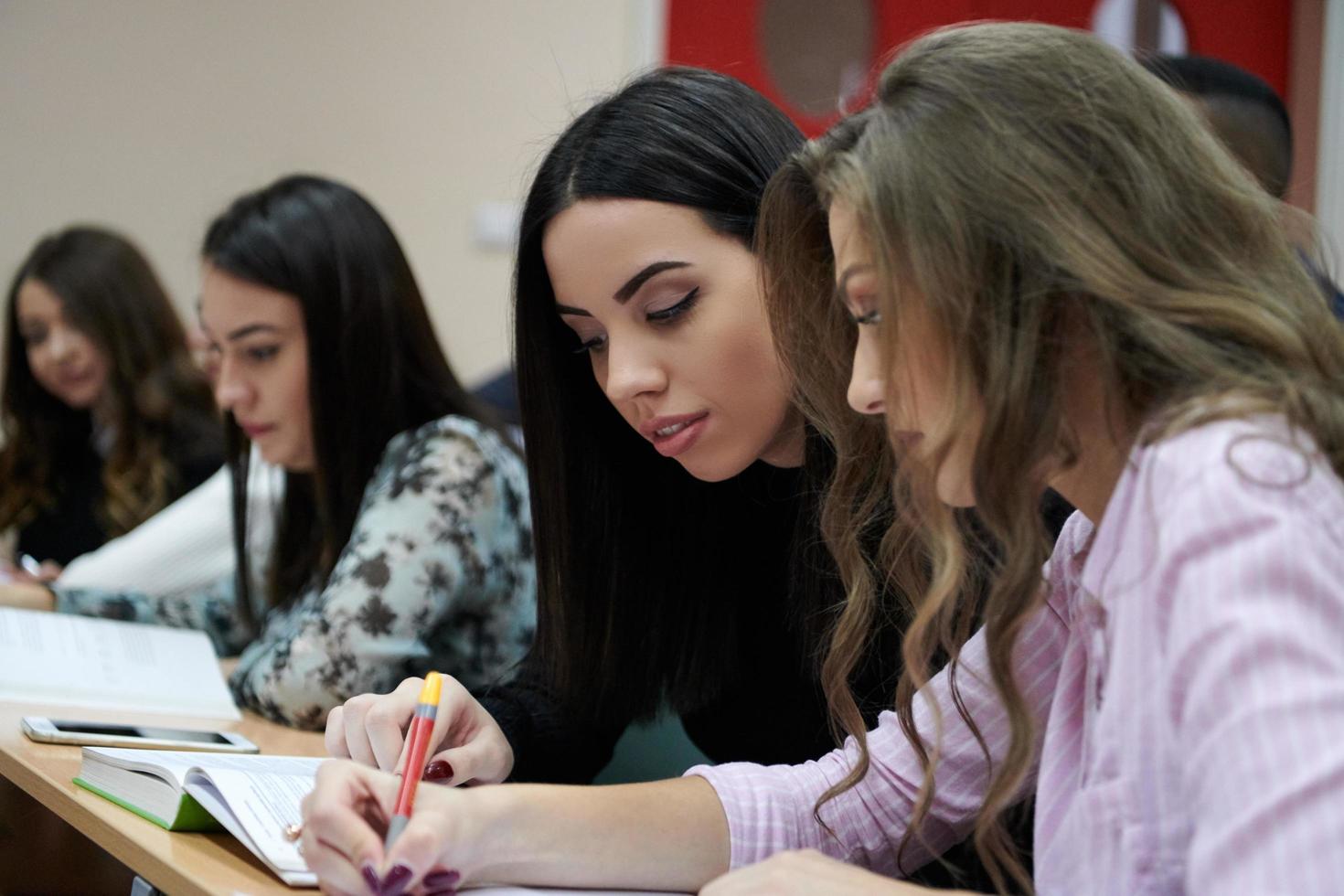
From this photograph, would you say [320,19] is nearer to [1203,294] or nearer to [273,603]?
[273,603]

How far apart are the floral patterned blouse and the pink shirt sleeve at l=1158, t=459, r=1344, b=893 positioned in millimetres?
996

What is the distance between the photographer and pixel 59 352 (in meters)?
2.94

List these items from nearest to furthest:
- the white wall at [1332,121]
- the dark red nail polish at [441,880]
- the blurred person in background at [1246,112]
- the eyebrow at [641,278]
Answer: the dark red nail polish at [441,880], the eyebrow at [641,278], the blurred person in background at [1246,112], the white wall at [1332,121]

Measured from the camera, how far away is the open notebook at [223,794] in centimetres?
90

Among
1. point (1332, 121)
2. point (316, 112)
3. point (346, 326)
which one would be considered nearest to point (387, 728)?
point (346, 326)

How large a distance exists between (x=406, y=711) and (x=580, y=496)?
1.17 ft

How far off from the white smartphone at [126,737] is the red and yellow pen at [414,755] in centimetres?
46

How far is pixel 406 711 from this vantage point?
3.56ft

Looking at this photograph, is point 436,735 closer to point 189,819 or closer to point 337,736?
point 337,736

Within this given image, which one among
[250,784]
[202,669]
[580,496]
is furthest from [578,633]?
[202,669]

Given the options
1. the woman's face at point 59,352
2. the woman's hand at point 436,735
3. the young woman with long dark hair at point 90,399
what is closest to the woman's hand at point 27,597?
the young woman with long dark hair at point 90,399

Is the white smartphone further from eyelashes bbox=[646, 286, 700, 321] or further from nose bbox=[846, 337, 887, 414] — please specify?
nose bbox=[846, 337, 887, 414]

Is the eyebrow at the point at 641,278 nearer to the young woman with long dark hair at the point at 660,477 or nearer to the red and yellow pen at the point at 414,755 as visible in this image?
the young woman with long dark hair at the point at 660,477

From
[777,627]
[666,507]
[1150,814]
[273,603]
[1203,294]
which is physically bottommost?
[273,603]
